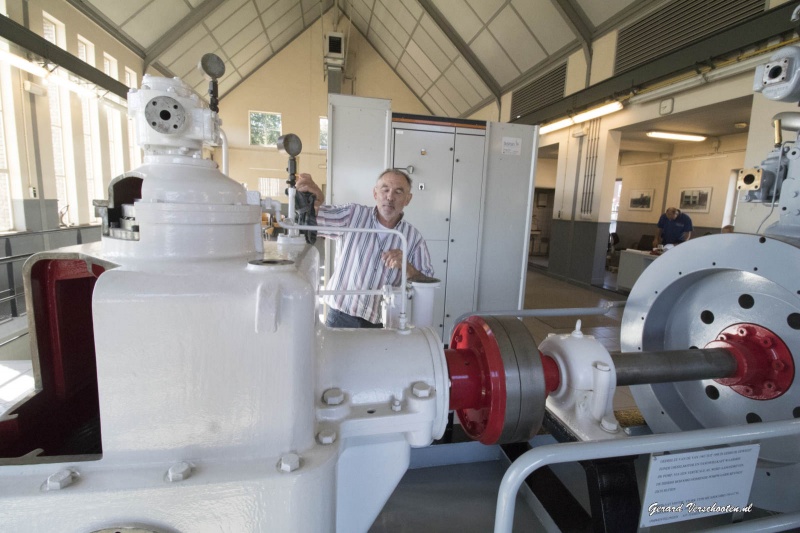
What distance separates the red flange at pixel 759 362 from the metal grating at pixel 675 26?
406 centimetres

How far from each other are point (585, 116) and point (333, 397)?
670 cm

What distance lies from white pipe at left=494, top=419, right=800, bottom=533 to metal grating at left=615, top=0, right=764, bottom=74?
4.57 m

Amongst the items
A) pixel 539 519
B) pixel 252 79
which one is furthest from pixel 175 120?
pixel 252 79

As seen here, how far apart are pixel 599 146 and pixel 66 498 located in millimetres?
7270

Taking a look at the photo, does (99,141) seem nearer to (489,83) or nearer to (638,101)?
(489,83)

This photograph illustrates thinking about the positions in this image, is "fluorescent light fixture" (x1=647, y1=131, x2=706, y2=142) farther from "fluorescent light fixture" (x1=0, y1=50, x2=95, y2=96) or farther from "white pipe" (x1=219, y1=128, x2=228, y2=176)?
"fluorescent light fixture" (x1=0, y1=50, x2=95, y2=96)

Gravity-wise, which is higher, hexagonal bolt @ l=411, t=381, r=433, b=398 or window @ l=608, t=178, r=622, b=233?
window @ l=608, t=178, r=622, b=233

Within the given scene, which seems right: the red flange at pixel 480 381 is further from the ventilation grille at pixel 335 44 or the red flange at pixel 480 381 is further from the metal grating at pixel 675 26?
the ventilation grille at pixel 335 44

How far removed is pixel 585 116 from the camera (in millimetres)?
6082

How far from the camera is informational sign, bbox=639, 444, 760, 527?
0.76m

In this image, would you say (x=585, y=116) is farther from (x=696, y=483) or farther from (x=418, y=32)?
(x=696, y=483)

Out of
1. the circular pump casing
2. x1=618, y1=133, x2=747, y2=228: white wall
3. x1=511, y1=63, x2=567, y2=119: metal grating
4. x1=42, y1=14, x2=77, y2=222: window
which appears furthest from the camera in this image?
x1=618, y1=133, x2=747, y2=228: white wall

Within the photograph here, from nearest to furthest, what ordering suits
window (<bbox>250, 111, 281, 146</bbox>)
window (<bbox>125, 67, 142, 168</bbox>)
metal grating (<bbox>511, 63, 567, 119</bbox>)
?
metal grating (<bbox>511, 63, 567, 119</bbox>)
window (<bbox>125, 67, 142, 168</bbox>)
window (<bbox>250, 111, 281, 146</bbox>)

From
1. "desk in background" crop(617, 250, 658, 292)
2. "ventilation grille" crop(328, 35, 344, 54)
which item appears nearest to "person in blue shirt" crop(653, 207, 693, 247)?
"desk in background" crop(617, 250, 658, 292)
